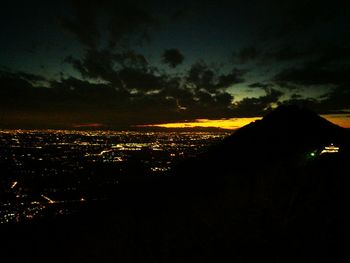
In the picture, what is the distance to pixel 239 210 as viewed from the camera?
440cm

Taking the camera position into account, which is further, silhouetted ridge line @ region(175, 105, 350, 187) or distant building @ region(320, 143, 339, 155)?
distant building @ region(320, 143, 339, 155)

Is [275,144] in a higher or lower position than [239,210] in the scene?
higher

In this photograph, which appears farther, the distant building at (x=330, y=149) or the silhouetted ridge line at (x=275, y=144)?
the distant building at (x=330, y=149)

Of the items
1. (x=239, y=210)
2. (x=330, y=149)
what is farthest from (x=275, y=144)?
(x=239, y=210)

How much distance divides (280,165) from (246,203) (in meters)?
0.75

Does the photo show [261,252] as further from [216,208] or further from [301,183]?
[301,183]

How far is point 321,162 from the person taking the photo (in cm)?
464

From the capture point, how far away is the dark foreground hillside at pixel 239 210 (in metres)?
3.95

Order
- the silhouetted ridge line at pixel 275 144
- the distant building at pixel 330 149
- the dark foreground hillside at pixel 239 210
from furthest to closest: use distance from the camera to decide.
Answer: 1. the distant building at pixel 330 149
2. the silhouetted ridge line at pixel 275 144
3. the dark foreground hillside at pixel 239 210

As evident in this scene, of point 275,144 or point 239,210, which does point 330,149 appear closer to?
point 275,144

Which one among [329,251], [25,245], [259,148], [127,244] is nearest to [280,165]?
[259,148]

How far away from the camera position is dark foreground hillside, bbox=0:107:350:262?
12.9 ft

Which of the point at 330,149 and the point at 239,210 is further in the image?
the point at 330,149

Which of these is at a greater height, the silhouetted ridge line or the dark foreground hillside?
the silhouetted ridge line
